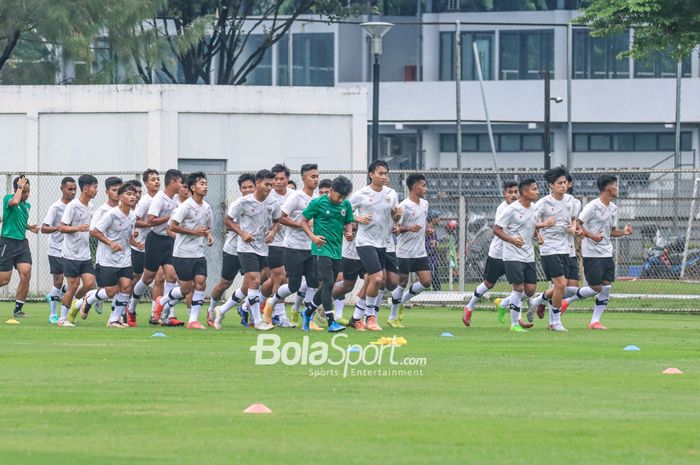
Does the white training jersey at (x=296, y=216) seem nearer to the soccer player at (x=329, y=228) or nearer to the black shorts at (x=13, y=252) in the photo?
the soccer player at (x=329, y=228)

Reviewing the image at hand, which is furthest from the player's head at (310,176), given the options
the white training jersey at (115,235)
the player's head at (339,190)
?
the white training jersey at (115,235)

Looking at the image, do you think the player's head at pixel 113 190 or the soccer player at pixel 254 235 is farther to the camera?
the player's head at pixel 113 190

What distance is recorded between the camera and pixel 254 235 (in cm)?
1991

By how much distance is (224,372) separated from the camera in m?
13.4

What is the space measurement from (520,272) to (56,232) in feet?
22.1

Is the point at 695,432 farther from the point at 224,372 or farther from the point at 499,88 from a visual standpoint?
the point at 499,88

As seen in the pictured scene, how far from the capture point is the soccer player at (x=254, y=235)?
19.5 meters

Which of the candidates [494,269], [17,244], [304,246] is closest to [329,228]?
[304,246]

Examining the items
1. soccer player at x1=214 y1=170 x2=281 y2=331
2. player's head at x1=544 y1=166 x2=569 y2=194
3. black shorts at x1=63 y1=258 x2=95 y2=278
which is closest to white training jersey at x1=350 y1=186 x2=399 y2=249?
soccer player at x1=214 y1=170 x2=281 y2=331

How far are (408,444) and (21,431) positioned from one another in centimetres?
251

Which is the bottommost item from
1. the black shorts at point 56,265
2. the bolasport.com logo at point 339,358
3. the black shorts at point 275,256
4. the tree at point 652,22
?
the bolasport.com logo at point 339,358

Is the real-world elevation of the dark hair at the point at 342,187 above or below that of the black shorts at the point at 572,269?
above

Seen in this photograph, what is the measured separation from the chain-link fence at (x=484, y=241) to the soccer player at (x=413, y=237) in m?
5.18

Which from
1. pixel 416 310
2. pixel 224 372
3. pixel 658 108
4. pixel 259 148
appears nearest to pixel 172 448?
pixel 224 372
